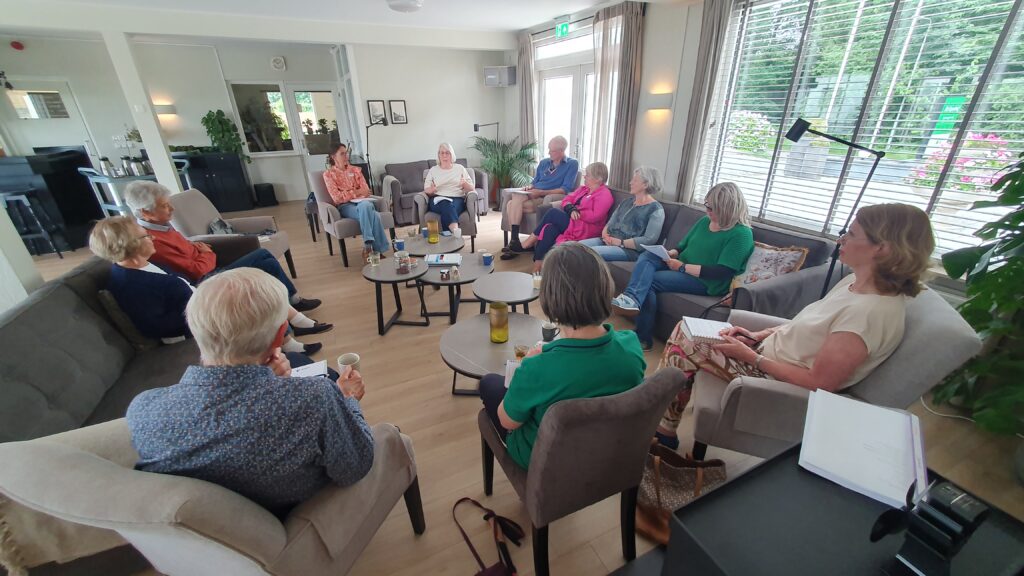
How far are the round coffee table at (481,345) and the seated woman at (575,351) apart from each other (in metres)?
0.57

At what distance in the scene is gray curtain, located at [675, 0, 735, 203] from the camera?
3168 millimetres

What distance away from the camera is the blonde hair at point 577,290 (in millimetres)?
1071

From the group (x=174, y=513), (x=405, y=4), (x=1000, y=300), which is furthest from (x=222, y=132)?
(x=1000, y=300)

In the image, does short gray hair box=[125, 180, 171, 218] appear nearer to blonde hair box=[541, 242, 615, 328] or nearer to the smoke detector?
the smoke detector

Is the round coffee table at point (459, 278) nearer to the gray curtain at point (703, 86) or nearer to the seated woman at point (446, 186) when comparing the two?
the seated woman at point (446, 186)

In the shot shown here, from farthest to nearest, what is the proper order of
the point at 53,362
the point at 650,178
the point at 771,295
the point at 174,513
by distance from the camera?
the point at 650,178
the point at 771,295
the point at 53,362
the point at 174,513

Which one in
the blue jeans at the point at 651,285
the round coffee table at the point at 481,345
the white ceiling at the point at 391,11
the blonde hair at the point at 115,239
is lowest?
the blue jeans at the point at 651,285

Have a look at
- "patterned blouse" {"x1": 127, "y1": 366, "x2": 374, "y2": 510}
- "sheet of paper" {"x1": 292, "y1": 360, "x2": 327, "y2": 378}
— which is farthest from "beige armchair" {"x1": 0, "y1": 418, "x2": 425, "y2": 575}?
"sheet of paper" {"x1": 292, "y1": 360, "x2": 327, "y2": 378}

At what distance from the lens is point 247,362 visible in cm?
93

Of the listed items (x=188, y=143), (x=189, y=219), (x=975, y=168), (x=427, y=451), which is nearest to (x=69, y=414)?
(x=427, y=451)

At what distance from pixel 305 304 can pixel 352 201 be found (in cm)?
158

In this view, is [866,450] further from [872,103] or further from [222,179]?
[222,179]

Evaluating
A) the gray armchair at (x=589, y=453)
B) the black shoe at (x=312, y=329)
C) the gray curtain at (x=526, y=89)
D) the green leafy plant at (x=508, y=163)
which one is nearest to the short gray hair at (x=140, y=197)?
the black shoe at (x=312, y=329)

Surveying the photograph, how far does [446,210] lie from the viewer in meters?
4.61
